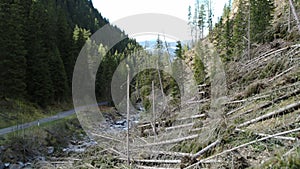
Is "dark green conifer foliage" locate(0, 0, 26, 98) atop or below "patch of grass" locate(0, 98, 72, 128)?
atop

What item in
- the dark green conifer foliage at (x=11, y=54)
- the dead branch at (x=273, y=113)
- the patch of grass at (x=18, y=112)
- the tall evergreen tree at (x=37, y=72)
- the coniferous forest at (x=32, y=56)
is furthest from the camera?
the tall evergreen tree at (x=37, y=72)

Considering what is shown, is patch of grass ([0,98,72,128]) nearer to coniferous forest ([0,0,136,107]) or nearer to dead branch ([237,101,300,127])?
coniferous forest ([0,0,136,107])

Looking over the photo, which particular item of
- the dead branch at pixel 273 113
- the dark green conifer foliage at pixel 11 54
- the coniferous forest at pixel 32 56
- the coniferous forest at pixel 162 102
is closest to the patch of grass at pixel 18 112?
the coniferous forest at pixel 162 102

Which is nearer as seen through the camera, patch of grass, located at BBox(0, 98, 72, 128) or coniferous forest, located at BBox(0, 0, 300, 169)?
coniferous forest, located at BBox(0, 0, 300, 169)

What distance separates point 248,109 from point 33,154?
12239mm

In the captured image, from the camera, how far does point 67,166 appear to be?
6293 millimetres

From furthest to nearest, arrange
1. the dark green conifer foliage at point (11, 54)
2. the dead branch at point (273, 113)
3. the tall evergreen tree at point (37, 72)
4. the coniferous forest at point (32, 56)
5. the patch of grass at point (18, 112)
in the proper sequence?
1. the tall evergreen tree at point (37, 72)
2. the coniferous forest at point (32, 56)
3. the dark green conifer foliage at point (11, 54)
4. the patch of grass at point (18, 112)
5. the dead branch at point (273, 113)

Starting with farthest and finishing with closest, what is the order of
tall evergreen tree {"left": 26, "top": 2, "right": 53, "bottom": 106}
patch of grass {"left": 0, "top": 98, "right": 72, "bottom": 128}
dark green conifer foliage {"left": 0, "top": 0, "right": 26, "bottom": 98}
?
1. tall evergreen tree {"left": 26, "top": 2, "right": 53, "bottom": 106}
2. dark green conifer foliage {"left": 0, "top": 0, "right": 26, "bottom": 98}
3. patch of grass {"left": 0, "top": 98, "right": 72, "bottom": 128}

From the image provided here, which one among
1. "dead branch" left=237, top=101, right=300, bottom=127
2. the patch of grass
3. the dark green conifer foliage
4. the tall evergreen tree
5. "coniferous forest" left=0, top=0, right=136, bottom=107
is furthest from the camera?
the tall evergreen tree

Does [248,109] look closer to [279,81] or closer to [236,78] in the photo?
[279,81]

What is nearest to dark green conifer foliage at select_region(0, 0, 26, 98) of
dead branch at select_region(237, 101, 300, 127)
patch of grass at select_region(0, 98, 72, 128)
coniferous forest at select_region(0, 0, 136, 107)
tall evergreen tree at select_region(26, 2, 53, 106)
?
coniferous forest at select_region(0, 0, 136, 107)

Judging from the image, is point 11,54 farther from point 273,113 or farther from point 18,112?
point 273,113

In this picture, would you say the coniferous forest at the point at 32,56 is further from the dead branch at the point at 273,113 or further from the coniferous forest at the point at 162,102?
the dead branch at the point at 273,113

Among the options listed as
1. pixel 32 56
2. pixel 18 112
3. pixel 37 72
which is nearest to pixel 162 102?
pixel 18 112
